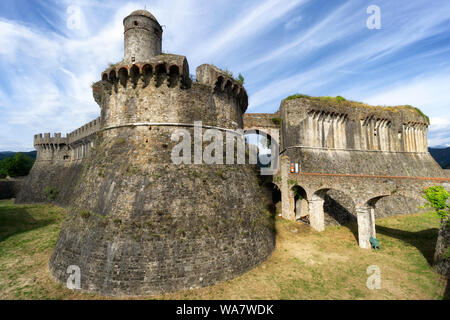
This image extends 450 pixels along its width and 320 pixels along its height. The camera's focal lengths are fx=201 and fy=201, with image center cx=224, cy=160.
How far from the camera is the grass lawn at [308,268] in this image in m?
8.50

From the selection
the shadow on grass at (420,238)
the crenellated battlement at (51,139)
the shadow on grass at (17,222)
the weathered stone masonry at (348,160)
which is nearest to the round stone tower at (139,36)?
the weathered stone masonry at (348,160)

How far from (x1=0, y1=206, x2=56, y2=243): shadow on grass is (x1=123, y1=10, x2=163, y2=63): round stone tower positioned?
17249 mm

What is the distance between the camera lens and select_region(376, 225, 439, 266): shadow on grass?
1233cm

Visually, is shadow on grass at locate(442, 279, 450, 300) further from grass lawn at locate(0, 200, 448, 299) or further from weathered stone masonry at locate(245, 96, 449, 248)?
weathered stone masonry at locate(245, 96, 449, 248)

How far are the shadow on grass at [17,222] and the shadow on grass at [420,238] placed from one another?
29.4m

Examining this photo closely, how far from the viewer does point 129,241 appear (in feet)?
28.7

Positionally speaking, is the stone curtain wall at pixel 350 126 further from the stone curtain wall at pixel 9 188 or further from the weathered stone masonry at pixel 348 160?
Answer: the stone curtain wall at pixel 9 188

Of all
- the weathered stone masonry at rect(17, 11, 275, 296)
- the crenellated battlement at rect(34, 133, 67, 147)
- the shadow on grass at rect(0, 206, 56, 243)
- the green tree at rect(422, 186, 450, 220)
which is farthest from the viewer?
the crenellated battlement at rect(34, 133, 67, 147)

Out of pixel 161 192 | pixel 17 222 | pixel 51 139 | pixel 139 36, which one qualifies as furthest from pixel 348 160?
pixel 51 139

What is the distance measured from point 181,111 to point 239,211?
6403 millimetres

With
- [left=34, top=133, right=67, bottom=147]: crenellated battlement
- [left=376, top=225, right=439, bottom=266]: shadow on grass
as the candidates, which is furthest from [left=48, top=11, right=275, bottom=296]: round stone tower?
[left=34, top=133, right=67, bottom=147]: crenellated battlement

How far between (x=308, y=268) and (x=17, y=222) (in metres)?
26.5
